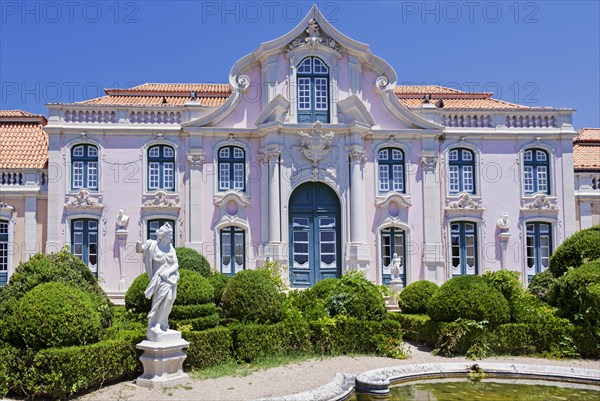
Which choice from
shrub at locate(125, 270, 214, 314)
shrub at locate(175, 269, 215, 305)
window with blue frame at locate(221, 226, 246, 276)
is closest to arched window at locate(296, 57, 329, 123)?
window with blue frame at locate(221, 226, 246, 276)

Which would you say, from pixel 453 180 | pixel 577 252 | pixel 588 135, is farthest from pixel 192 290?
pixel 588 135

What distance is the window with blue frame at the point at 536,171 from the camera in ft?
76.1

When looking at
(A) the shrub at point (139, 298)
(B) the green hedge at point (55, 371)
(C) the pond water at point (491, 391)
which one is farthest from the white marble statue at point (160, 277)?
(C) the pond water at point (491, 391)

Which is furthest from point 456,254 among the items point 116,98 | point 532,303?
point 116,98

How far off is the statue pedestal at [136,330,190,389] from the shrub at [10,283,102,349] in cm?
105

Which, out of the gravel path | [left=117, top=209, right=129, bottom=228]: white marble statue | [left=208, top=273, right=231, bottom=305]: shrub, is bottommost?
the gravel path

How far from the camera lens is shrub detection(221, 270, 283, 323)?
13.3 metres

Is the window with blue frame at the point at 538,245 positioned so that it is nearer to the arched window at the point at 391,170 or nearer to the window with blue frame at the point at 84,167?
the arched window at the point at 391,170

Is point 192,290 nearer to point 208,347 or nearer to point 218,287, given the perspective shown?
point 208,347

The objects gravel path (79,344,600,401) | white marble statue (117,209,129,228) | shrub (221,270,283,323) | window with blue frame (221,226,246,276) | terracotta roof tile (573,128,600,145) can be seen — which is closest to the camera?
gravel path (79,344,600,401)

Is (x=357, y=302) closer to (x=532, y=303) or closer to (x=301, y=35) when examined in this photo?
(x=532, y=303)

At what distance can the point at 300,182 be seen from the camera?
2205cm

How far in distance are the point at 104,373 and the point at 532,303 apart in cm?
1025

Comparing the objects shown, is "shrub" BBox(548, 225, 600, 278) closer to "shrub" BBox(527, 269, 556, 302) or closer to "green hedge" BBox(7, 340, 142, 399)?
"shrub" BBox(527, 269, 556, 302)
